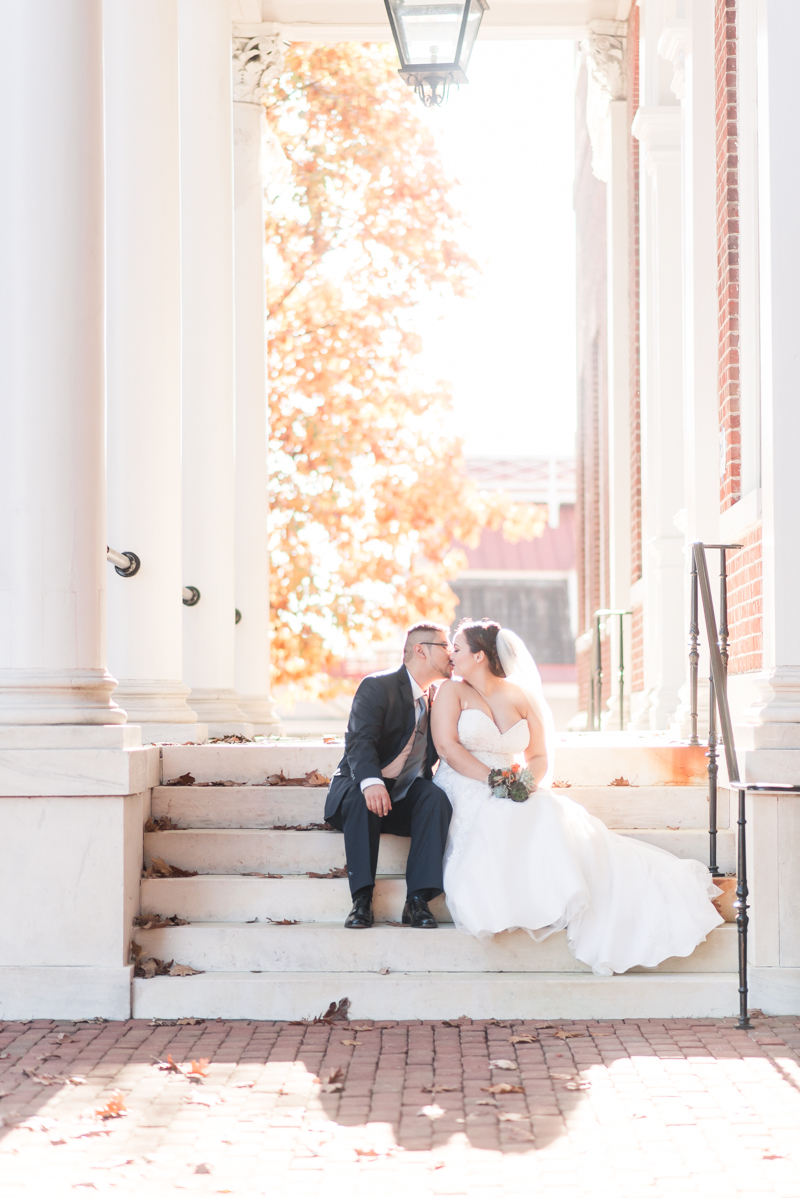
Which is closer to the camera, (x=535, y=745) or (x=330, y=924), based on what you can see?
(x=330, y=924)

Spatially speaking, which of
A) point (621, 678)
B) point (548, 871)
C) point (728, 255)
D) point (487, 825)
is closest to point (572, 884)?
point (548, 871)

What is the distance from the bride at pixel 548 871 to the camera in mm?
5898

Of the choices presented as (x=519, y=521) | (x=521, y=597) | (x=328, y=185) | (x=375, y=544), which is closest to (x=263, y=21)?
(x=328, y=185)

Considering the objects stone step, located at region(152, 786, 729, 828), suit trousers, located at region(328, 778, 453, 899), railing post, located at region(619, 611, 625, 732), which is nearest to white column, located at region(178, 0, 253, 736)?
stone step, located at region(152, 786, 729, 828)

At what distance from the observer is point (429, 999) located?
5.75 m

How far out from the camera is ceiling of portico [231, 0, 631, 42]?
12.7 m

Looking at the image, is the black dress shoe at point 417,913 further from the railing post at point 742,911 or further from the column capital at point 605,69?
the column capital at point 605,69

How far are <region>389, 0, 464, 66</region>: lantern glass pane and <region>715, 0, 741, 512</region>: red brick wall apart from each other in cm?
233

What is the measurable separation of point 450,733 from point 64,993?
2140 millimetres

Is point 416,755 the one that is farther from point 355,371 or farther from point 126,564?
point 355,371

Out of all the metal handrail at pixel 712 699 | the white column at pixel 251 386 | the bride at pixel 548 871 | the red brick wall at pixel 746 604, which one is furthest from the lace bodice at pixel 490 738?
the white column at pixel 251 386

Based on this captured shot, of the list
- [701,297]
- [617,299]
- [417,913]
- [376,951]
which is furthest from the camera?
[617,299]

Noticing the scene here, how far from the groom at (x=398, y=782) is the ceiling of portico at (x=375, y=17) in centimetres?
810

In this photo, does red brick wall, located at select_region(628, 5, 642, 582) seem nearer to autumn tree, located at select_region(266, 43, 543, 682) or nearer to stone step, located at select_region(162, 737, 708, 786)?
autumn tree, located at select_region(266, 43, 543, 682)
